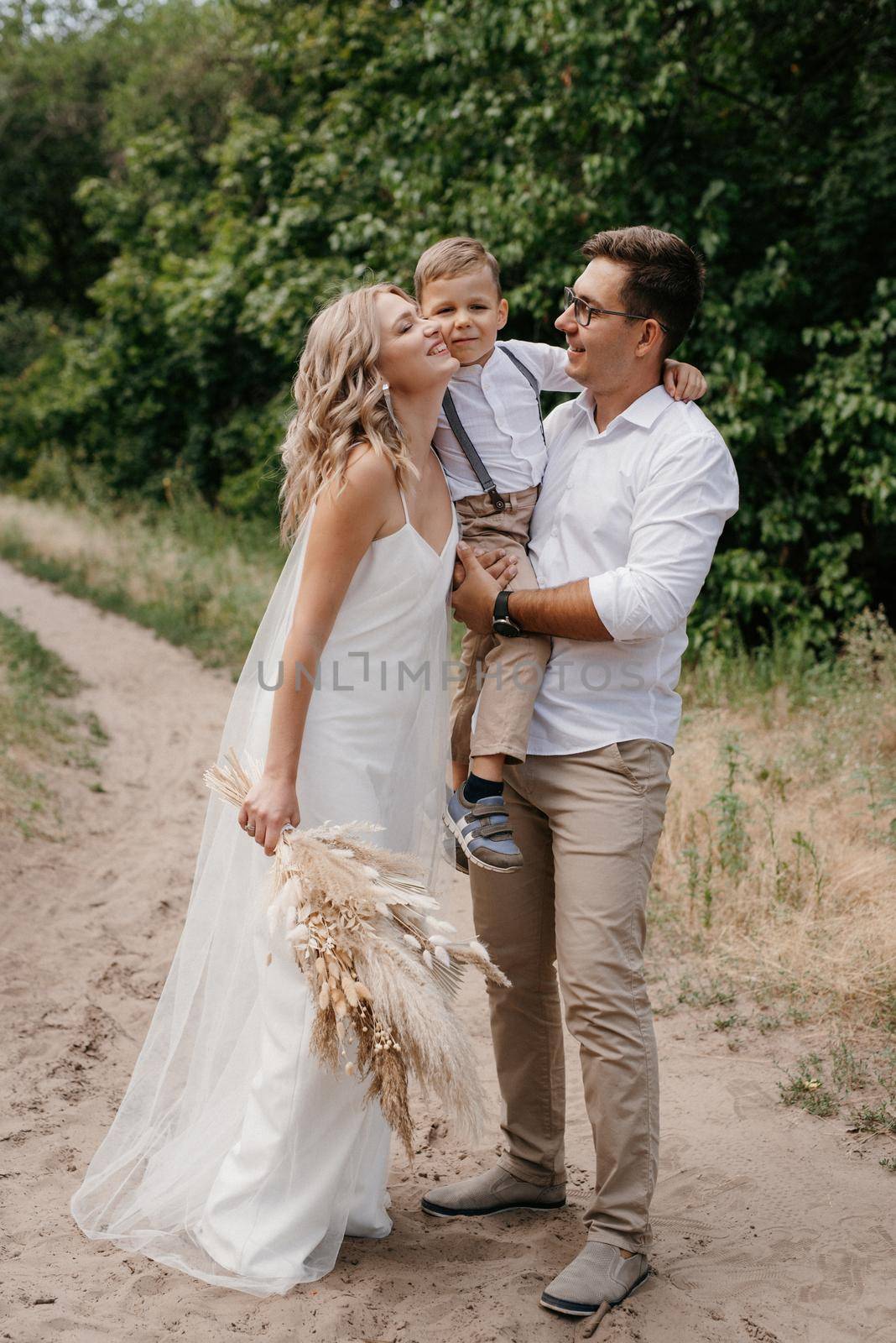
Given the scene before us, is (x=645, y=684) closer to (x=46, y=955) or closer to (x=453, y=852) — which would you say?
(x=453, y=852)

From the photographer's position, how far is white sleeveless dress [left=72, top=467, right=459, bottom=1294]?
275 centimetres

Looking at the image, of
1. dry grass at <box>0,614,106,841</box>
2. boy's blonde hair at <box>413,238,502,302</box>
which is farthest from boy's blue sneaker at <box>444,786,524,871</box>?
dry grass at <box>0,614,106,841</box>

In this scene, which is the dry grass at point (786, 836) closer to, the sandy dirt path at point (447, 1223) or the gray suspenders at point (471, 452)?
the sandy dirt path at point (447, 1223)

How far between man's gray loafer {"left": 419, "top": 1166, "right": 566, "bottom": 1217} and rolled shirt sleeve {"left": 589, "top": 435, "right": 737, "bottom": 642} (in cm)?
158

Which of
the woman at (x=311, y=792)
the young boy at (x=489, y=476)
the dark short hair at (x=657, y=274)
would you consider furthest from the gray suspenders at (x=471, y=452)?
the dark short hair at (x=657, y=274)

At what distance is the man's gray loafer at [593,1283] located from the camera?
2623mm

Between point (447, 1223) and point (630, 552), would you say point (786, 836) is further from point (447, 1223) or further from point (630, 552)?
point (630, 552)

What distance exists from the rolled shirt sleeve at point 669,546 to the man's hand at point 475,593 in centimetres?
28

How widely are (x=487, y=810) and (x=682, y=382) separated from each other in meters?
1.15

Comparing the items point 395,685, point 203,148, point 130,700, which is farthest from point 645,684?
point 203,148

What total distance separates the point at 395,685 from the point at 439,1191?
145 centimetres

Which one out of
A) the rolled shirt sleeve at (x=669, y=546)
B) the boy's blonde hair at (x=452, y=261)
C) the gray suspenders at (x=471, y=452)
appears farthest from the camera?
the boy's blonde hair at (x=452, y=261)

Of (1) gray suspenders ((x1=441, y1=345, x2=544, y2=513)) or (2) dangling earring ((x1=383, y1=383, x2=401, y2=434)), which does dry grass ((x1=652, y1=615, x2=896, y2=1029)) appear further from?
(2) dangling earring ((x1=383, y1=383, x2=401, y2=434))

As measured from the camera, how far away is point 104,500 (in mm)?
16172
